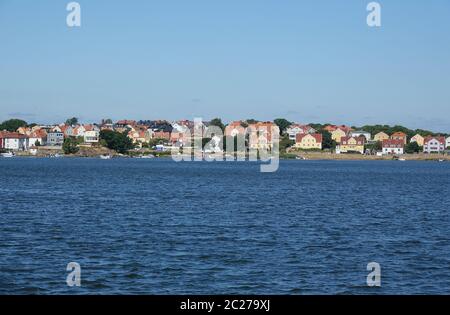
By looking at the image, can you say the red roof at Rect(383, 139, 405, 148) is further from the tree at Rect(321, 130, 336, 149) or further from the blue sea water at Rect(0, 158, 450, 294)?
the blue sea water at Rect(0, 158, 450, 294)

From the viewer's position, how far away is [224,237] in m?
23.7

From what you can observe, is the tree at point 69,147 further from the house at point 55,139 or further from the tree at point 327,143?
the tree at point 327,143

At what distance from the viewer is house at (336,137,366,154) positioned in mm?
185000

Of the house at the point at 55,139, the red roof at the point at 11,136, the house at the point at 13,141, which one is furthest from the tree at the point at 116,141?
the house at the point at 13,141

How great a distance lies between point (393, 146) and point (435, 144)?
555 inches

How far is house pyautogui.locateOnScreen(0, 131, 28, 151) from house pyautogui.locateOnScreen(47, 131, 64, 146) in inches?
243

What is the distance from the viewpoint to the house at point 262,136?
17500cm

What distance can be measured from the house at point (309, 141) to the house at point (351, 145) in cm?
581

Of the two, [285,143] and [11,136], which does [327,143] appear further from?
[11,136]

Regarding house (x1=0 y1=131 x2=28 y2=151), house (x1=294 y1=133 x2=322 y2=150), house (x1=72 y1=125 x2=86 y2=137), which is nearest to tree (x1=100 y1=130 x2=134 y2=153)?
house (x1=72 y1=125 x2=86 y2=137)

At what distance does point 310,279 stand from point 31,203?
24642 mm

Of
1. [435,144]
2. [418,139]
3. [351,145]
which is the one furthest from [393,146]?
[418,139]
